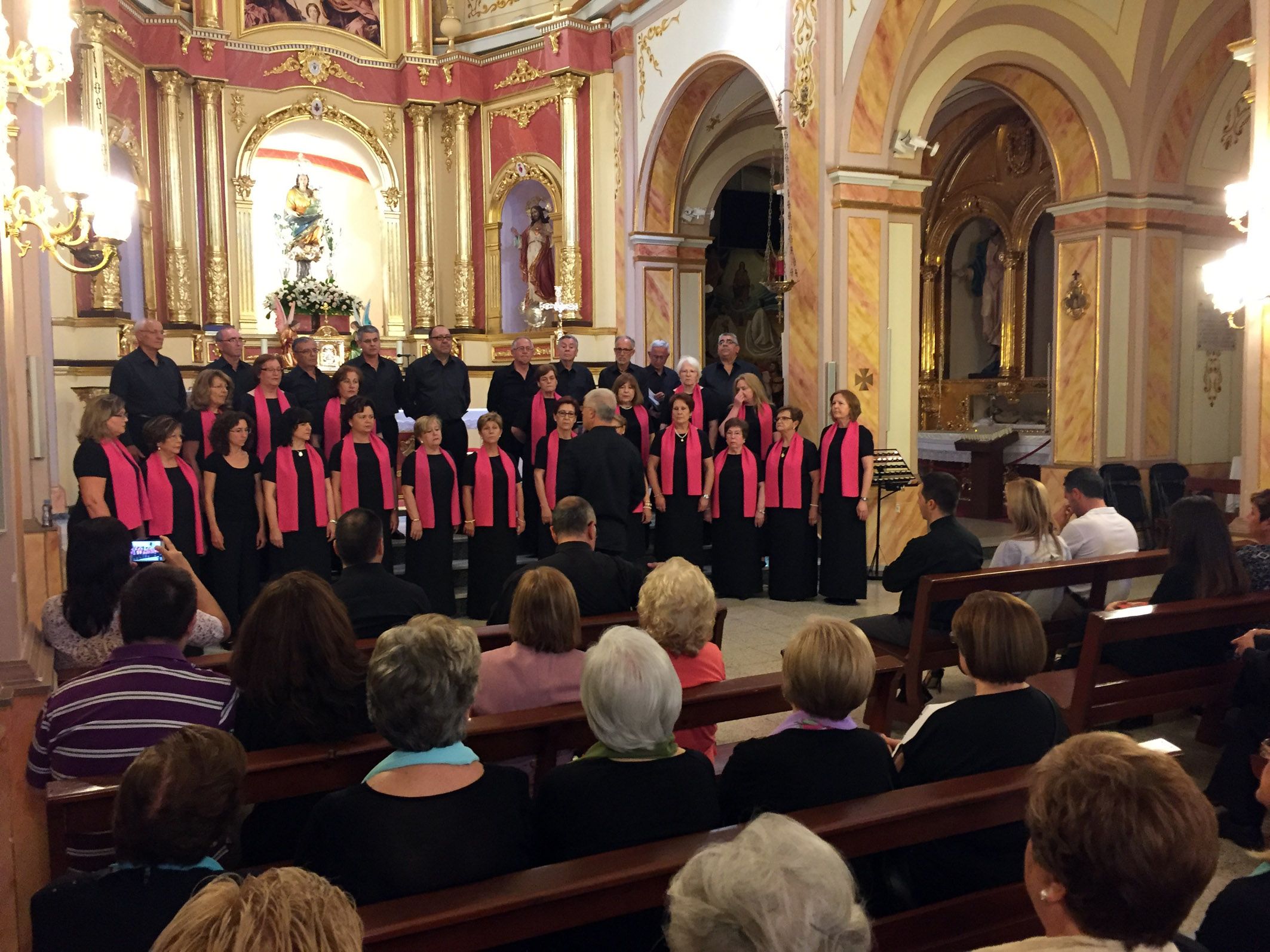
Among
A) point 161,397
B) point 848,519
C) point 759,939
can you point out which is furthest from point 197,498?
point 759,939

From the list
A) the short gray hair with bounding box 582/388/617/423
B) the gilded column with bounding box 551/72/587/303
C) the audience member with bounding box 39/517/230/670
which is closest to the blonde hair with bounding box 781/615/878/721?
the audience member with bounding box 39/517/230/670

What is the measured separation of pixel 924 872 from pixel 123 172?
12329 mm

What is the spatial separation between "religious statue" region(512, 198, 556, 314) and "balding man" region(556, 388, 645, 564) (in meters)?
7.71

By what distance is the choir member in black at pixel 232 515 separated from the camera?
6781 mm

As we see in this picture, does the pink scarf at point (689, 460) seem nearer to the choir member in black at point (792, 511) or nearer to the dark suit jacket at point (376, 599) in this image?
the choir member in black at point (792, 511)

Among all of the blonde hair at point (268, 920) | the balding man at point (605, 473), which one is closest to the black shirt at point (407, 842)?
the blonde hair at point (268, 920)

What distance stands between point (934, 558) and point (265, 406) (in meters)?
4.78

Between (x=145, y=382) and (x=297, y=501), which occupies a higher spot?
(x=145, y=382)

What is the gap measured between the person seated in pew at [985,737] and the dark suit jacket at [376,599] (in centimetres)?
186

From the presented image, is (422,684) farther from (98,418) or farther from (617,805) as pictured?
(98,418)

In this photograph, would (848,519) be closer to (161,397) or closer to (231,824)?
(161,397)

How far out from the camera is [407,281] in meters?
14.9

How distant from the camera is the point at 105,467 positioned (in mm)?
6152

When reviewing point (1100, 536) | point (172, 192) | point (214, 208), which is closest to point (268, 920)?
point (1100, 536)
